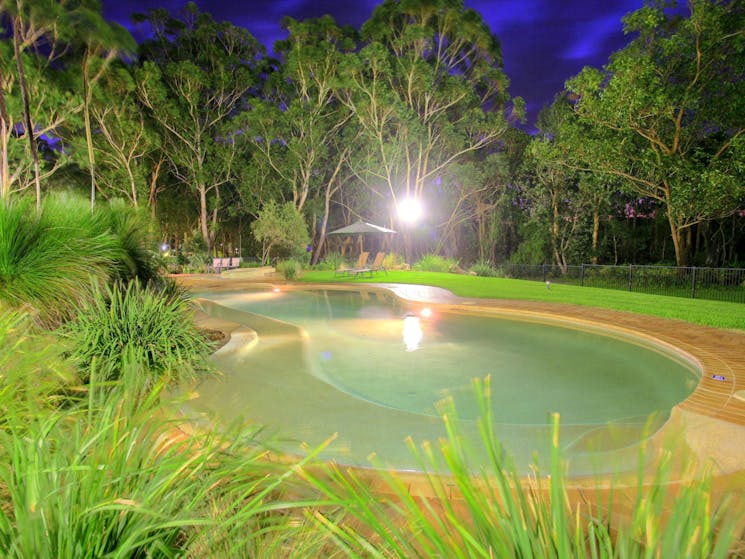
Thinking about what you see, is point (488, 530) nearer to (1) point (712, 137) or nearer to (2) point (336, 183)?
(1) point (712, 137)

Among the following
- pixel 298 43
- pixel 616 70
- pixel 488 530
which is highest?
pixel 298 43

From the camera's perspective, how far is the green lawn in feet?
25.5

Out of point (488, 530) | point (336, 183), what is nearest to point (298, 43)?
point (336, 183)

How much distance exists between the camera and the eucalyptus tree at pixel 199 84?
25031mm

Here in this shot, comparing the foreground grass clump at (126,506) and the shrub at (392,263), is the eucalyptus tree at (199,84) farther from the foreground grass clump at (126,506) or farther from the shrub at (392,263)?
the foreground grass clump at (126,506)

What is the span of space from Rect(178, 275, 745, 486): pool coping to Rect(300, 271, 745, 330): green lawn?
0.44 m

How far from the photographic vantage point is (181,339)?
192 inches

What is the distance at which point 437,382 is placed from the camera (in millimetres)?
5863

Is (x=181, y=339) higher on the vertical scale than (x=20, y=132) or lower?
lower

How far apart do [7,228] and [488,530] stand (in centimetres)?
485

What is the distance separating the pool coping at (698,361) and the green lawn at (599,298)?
436 mm

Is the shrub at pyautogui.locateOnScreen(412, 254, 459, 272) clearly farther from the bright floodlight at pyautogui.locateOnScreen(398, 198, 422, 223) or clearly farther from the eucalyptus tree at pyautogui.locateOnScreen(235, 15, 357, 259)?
the eucalyptus tree at pyautogui.locateOnScreen(235, 15, 357, 259)

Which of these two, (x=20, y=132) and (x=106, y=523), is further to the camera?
(x=20, y=132)

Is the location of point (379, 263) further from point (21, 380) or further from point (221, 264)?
point (21, 380)
